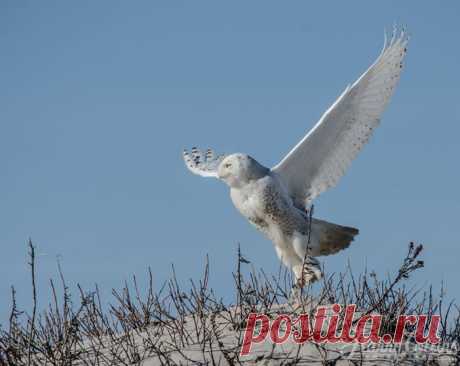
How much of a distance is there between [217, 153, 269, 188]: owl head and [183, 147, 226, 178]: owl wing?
623 millimetres

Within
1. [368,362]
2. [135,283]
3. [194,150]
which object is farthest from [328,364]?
[194,150]

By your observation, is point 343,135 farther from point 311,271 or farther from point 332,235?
point 311,271

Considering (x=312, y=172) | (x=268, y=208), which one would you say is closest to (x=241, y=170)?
(x=268, y=208)

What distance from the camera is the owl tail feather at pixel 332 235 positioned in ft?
32.7

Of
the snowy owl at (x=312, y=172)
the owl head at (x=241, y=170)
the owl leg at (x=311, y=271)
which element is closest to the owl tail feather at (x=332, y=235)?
the snowy owl at (x=312, y=172)

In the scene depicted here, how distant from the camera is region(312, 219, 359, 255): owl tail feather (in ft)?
32.7

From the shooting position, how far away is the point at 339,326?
26.0 ft

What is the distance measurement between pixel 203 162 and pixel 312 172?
1.48 meters

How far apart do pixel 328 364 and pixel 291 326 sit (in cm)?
57

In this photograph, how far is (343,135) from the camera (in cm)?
1016

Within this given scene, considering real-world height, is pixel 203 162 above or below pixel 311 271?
above

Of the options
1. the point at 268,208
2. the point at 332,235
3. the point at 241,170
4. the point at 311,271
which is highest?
the point at 241,170

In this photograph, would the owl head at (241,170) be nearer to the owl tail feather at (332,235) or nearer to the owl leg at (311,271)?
the owl tail feather at (332,235)

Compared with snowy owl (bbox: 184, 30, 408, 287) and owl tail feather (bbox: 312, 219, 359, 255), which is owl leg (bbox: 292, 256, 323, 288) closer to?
snowy owl (bbox: 184, 30, 408, 287)
